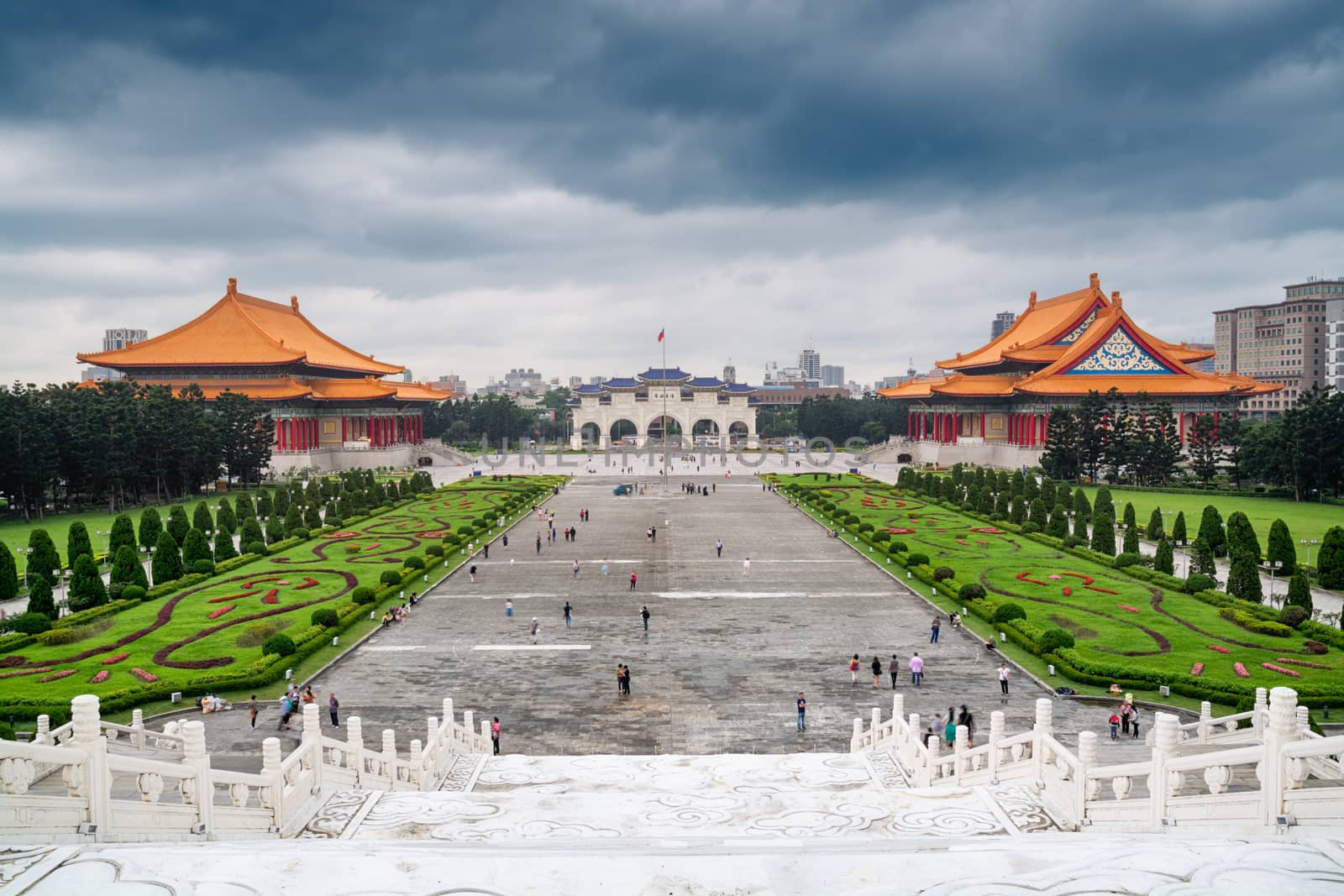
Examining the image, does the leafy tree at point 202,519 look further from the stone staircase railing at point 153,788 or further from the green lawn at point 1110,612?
the green lawn at point 1110,612

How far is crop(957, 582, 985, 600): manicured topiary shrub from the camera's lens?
3039 cm

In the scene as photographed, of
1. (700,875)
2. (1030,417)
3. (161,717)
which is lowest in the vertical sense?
(161,717)

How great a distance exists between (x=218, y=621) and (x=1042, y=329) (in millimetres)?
76560

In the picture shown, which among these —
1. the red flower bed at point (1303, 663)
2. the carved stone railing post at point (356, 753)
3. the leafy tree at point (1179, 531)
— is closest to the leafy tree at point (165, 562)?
the carved stone railing post at point (356, 753)

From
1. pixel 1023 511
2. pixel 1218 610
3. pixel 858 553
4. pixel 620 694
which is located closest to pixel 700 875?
pixel 620 694

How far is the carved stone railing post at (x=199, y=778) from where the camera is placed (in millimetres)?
11094

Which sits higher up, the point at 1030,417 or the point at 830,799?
the point at 1030,417

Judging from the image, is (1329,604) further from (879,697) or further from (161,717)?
(161,717)

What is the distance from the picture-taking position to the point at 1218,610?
28531 millimetres

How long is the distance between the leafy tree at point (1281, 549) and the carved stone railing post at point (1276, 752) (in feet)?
86.9

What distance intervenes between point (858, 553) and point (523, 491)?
27.9m

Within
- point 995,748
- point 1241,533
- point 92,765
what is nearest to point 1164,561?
point 1241,533

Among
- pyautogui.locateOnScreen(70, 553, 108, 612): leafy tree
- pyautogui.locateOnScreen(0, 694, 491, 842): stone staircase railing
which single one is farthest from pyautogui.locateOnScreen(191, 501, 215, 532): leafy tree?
Answer: pyautogui.locateOnScreen(0, 694, 491, 842): stone staircase railing

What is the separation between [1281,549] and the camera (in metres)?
33.4
